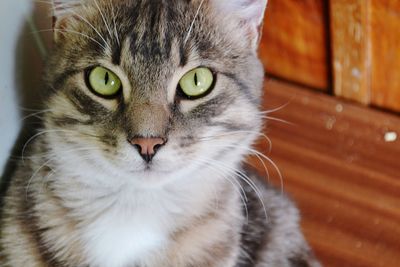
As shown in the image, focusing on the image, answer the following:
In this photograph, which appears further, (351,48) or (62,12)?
(351,48)

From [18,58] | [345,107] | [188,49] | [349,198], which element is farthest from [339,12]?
[18,58]

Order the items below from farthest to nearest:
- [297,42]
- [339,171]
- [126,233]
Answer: [297,42] < [339,171] < [126,233]

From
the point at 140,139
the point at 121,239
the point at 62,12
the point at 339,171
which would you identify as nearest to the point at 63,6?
the point at 62,12

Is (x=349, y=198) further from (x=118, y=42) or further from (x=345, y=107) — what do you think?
(x=118, y=42)

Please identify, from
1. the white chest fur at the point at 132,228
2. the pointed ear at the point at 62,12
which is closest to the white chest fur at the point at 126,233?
the white chest fur at the point at 132,228

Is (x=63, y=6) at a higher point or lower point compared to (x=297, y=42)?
higher

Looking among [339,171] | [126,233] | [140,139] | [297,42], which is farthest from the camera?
[297,42]

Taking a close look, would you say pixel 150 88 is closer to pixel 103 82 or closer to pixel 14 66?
pixel 103 82

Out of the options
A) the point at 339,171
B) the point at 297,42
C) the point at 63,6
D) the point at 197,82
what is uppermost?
the point at 63,6
